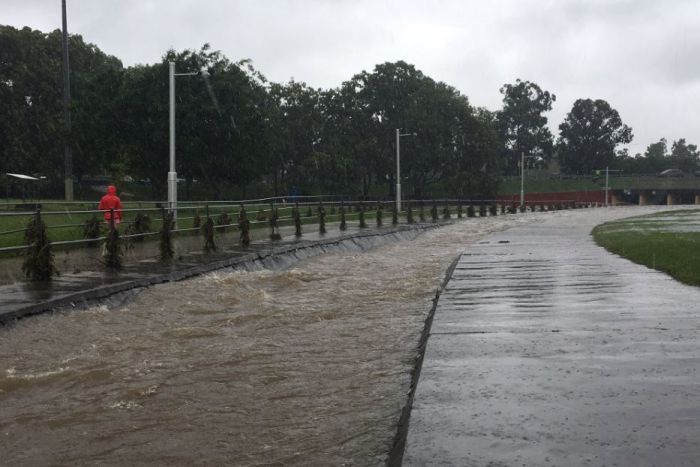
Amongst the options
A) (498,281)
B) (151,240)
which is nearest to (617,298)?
(498,281)

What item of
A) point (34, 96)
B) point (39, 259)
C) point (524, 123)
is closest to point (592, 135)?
point (524, 123)

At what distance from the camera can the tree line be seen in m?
44.9

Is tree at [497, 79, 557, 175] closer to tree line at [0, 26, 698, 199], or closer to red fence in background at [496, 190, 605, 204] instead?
red fence in background at [496, 190, 605, 204]

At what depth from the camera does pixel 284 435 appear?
16.8ft

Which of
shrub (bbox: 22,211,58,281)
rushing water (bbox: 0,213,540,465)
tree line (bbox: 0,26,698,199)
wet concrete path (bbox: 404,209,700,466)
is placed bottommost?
rushing water (bbox: 0,213,540,465)

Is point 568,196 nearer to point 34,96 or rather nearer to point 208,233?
point 34,96

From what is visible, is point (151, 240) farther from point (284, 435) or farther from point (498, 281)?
point (284, 435)

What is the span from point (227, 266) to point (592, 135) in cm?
13787

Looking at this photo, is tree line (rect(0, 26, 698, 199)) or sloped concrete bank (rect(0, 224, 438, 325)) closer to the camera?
sloped concrete bank (rect(0, 224, 438, 325))

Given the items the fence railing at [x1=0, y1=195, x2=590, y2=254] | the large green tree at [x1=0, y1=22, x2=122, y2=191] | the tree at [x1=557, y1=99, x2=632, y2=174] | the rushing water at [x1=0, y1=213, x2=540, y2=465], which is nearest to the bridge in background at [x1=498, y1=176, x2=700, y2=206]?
the tree at [x1=557, y1=99, x2=632, y2=174]

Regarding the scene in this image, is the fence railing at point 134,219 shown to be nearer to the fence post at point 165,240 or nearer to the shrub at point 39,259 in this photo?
the shrub at point 39,259

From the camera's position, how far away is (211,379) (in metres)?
6.78

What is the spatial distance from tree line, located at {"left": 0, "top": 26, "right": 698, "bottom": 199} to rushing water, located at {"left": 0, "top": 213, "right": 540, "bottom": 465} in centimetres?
3441

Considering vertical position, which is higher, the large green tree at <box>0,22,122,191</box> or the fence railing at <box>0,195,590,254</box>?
the large green tree at <box>0,22,122,191</box>
